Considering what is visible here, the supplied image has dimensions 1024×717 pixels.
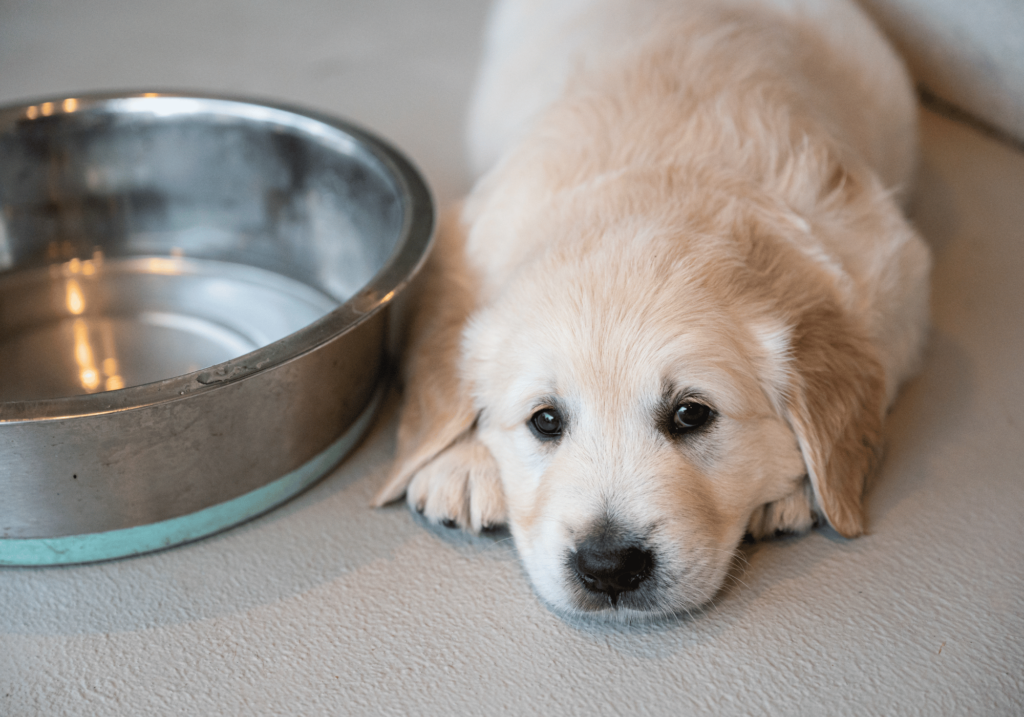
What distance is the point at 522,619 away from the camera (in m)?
2.13

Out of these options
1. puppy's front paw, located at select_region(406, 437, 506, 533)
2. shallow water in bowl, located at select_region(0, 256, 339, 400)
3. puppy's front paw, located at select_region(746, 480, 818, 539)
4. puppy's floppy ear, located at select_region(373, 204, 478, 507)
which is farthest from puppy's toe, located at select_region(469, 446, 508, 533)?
shallow water in bowl, located at select_region(0, 256, 339, 400)

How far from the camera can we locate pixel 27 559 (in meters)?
2.25

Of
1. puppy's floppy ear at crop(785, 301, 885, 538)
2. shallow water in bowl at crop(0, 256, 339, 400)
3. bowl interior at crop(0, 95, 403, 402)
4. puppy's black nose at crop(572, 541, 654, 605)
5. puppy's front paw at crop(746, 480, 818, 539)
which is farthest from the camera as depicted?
bowl interior at crop(0, 95, 403, 402)

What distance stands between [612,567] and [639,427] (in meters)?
0.30

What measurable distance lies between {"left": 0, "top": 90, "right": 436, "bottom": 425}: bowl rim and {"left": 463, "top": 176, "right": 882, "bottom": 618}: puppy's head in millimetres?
360

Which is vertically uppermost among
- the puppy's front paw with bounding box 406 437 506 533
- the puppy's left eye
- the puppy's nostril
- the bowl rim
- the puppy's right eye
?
the bowl rim

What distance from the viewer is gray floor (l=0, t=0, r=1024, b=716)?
194 centimetres

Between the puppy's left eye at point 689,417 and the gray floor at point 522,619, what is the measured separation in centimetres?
41

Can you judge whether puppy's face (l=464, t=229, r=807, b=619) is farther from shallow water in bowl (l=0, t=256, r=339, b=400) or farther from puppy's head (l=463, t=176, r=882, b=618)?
shallow water in bowl (l=0, t=256, r=339, b=400)

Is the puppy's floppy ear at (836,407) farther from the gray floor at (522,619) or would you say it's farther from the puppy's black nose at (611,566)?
the puppy's black nose at (611,566)

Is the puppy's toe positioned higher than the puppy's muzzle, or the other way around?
the puppy's muzzle

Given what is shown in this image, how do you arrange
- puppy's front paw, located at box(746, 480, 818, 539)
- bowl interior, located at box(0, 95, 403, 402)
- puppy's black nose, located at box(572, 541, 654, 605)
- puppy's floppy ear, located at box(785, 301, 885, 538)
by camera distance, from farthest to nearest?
bowl interior, located at box(0, 95, 403, 402) < puppy's front paw, located at box(746, 480, 818, 539) < puppy's floppy ear, located at box(785, 301, 885, 538) < puppy's black nose, located at box(572, 541, 654, 605)

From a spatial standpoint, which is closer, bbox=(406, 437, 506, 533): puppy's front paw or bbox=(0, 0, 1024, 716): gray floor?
bbox=(0, 0, 1024, 716): gray floor

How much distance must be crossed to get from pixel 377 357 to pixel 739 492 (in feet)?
3.65
